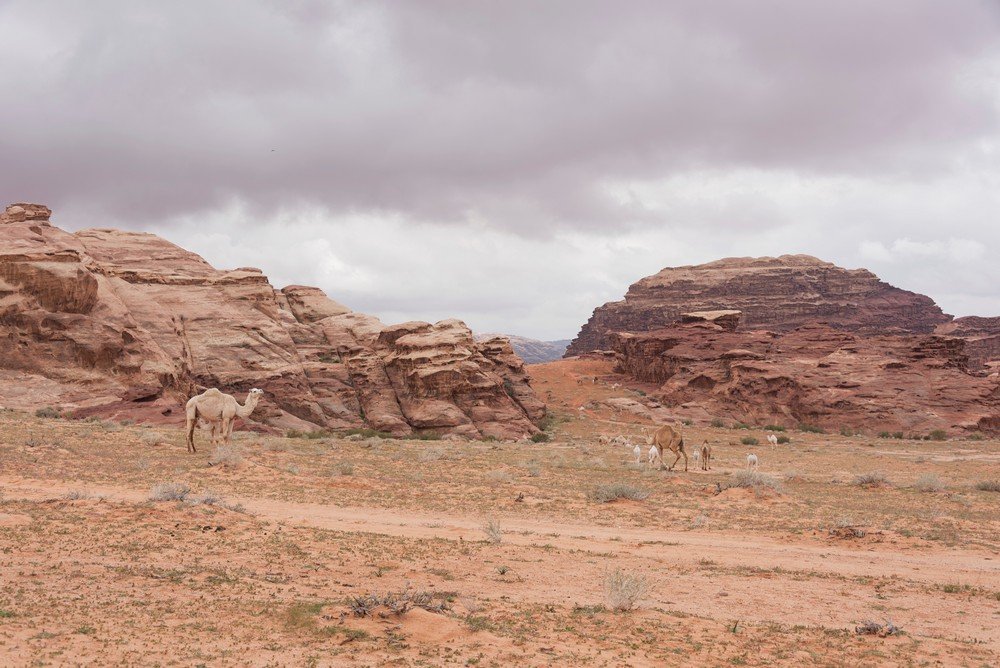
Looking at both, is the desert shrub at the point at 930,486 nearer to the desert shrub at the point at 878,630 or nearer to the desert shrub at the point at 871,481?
the desert shrub at the point at 871,481

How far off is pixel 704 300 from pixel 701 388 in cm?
5100

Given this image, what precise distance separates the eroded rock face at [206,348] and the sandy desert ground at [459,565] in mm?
14224

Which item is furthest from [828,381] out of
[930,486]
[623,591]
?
[623,591]

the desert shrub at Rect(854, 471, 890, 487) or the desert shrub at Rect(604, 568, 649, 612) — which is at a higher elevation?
the desert shrub at Rect(854, 471, 890, 487)

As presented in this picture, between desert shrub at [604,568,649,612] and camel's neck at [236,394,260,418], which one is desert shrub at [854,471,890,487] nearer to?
desert shrub at [604,568,649,612]

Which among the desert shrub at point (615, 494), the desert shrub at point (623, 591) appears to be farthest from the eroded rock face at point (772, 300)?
the desert shrub at point (623, 591)

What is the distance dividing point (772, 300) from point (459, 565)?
110683 mm

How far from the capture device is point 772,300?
112 m

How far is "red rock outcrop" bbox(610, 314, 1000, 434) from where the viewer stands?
186 ft

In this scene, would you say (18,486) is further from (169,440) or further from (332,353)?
(332,353)

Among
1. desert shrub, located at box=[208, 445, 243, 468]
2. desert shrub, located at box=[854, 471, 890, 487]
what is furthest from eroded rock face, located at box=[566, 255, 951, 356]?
desert shrub, located at box=[208, 445, 243, 468]

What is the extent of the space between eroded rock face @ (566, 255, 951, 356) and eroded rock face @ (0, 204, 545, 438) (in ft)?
197

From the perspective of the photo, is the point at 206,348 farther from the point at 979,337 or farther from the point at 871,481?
the point at 979,337

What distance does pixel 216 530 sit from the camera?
12133 mm
